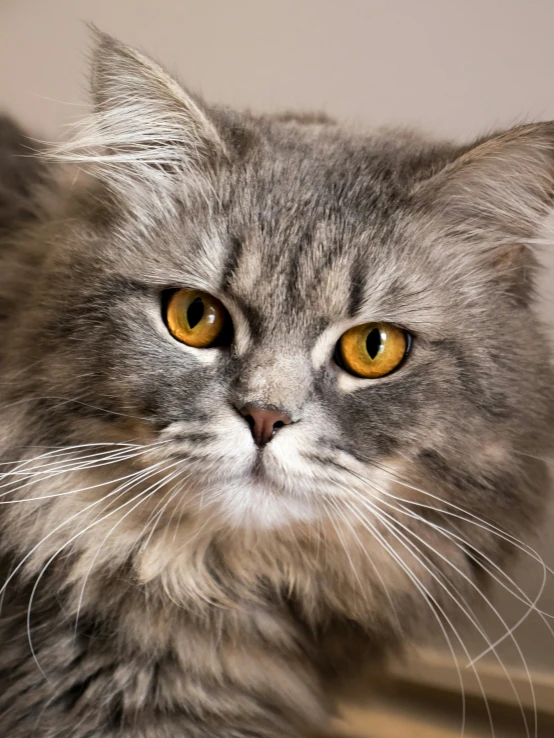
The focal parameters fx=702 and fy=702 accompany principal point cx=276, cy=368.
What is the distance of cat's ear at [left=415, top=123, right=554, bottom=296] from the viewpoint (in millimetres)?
881

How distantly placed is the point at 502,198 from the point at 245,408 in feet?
1.53

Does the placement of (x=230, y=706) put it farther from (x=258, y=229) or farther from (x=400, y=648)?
(x=258, y=229)

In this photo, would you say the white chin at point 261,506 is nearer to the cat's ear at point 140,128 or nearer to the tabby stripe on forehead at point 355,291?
the tabby stripe on forehead at point 355,291

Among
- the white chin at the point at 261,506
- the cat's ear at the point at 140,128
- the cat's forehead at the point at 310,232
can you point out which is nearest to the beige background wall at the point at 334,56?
the cat's ear at the point at 140,128

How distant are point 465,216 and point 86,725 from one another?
854mm

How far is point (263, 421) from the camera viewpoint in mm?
811

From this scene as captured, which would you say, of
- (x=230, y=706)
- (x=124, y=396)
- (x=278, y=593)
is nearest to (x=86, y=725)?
(x=230, y=706)

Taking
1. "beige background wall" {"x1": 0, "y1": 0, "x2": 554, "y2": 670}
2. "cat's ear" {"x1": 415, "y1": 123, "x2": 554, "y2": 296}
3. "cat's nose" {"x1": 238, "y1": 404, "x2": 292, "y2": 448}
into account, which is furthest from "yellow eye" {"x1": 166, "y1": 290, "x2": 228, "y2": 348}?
"beige background wall" {"x1": 0, "y1": 0, "x2": 554, "y2": 670}

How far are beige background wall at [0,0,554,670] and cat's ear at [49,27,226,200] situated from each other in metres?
0.15

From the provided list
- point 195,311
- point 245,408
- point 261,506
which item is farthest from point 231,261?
point 261,506

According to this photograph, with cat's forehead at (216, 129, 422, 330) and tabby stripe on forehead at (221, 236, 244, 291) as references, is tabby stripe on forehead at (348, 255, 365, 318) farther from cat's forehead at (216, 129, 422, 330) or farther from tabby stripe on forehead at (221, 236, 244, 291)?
tabby stripe on forehead at (221, 236, 244, 291)

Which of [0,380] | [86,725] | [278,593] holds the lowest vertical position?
[86,725]

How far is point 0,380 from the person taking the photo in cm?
103

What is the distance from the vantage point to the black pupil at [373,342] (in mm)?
926
